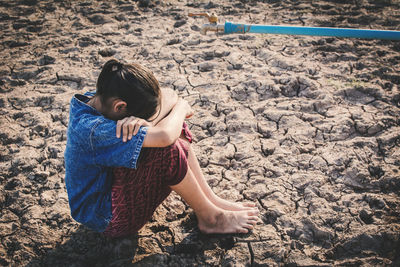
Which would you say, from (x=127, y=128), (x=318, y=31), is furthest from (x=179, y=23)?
(x=127, y=128)

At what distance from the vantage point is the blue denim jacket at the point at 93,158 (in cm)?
124

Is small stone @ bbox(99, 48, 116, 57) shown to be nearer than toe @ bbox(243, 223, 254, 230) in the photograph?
No

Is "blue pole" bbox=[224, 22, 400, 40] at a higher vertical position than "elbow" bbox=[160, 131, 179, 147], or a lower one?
higher

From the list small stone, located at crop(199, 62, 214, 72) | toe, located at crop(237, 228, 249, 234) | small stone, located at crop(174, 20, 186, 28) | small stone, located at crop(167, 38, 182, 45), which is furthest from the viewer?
small stone, located at crop(174, 20, 186, 28)

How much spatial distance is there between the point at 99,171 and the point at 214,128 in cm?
113

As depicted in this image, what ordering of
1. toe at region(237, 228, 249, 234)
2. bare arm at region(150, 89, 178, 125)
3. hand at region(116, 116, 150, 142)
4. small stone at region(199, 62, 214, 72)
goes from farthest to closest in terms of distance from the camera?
small stone at region(199, 62, 214, 72) < toe at region(237, 228, 249, 234) < bare arm at region(150, 89, 178, 125) < hand at region(116, 116, 150, 142)

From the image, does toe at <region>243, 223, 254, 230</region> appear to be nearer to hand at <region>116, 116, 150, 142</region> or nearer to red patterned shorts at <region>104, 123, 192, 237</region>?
red patterned shorts at <region>104, 123, 192, 237</region>

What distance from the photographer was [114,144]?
1247 mm

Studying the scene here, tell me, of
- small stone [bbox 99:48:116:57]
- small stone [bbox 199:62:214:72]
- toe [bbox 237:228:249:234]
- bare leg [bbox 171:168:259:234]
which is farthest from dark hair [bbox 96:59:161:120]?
small stone [bbox 99:48:116:57]

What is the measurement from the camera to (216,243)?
1.59 m

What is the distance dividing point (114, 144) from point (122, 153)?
0.17 feet

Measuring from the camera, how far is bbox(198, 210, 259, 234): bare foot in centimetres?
159

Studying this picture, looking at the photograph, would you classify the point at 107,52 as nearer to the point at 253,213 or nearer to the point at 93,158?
the point at 93,158

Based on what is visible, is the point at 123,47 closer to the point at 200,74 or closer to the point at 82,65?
the point at 82,65
